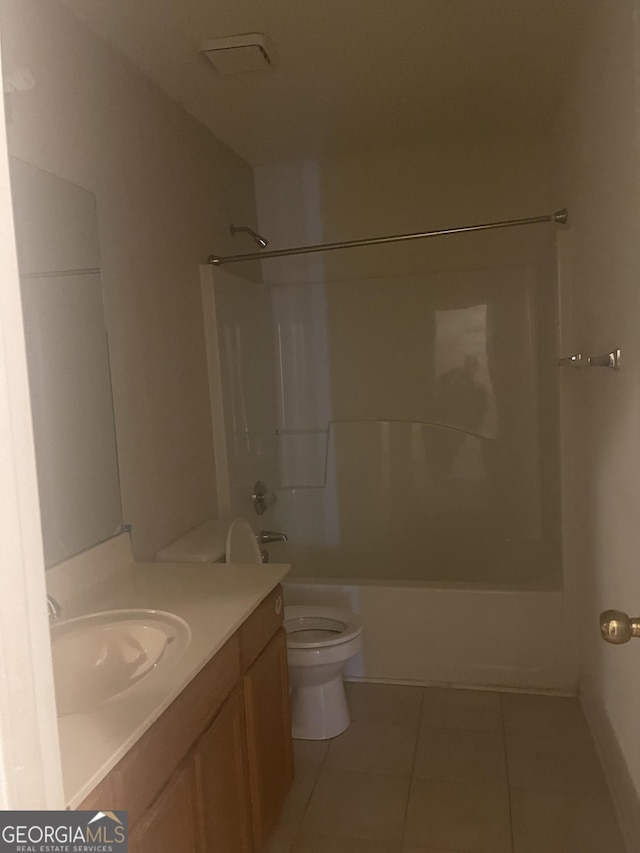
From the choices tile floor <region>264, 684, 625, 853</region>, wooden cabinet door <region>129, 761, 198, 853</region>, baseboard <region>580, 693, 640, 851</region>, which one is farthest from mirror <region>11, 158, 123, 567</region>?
baseboard <region>580, 693, 640, 851</region>

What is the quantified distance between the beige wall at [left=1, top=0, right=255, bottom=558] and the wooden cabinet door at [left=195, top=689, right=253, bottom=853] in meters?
0.72

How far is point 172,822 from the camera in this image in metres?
1.29

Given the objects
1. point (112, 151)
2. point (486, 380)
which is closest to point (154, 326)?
point (112, 151)

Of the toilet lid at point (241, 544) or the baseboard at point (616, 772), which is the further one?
the toilet lid at point (241, 544)

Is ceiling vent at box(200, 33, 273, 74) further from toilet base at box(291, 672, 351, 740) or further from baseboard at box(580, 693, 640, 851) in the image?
baseboard at box(580, 693, 640, 851)

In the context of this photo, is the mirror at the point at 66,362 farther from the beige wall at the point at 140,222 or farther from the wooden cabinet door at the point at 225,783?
the wooden cabinet door at the point at 225,783

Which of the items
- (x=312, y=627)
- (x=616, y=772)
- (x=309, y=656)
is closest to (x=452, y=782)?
(x=616, y=772)

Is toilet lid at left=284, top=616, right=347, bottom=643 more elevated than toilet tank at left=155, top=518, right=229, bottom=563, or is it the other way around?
toilet tank at left=155, top=518, right=229, bottom=563

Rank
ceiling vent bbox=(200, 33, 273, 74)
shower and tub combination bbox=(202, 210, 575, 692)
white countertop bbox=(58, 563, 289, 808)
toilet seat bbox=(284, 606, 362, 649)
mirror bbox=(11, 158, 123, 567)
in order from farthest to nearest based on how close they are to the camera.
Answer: shower and tub combination bbox=(202, 210, 575, 692), toilet seat bbox=(284, 606, 362, 649), ceiling vent bbox=(200, 33, 273, 74), mirror bbox=(11, 158, 123, 567), white countertop bbox=(58, 563, 289, 808)

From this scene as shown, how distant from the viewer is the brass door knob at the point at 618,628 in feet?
3.13

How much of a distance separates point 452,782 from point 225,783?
36.6 inches

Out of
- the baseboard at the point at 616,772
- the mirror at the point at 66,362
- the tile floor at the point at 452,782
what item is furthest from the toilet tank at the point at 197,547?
the baseboard at the point at 616,772

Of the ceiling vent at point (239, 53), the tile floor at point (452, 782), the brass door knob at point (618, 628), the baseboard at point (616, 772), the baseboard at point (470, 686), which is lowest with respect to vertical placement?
the tile floor at point (452, 782)

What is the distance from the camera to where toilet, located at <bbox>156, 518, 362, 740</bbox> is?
232 centimetres
